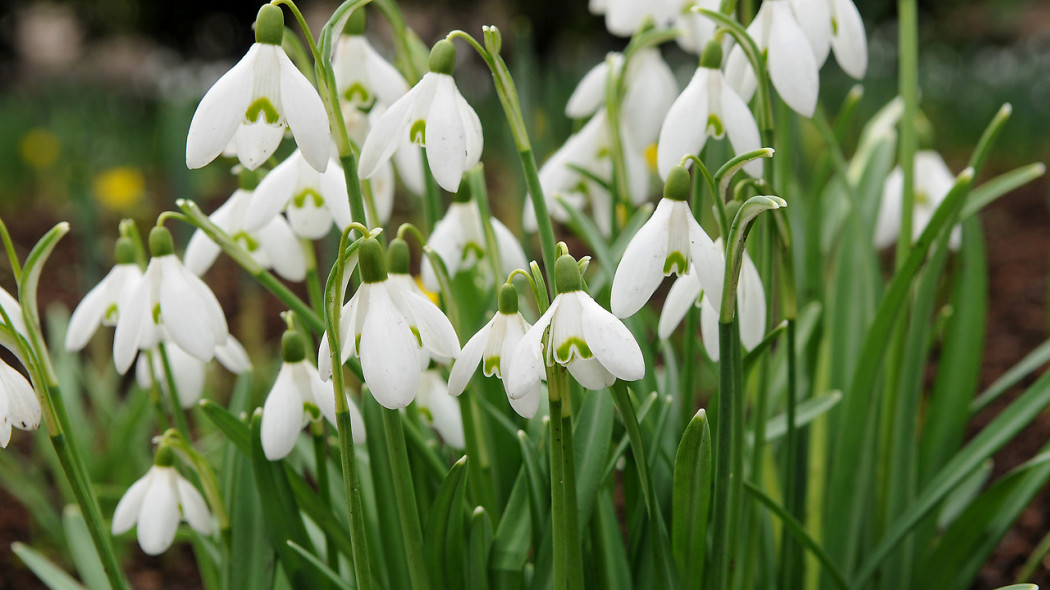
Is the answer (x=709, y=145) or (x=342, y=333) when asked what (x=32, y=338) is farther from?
(x=709, y=145)

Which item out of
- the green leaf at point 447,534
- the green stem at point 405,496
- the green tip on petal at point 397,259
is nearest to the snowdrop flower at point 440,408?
the green leaf at point 447,534

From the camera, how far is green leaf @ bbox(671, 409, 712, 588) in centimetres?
99

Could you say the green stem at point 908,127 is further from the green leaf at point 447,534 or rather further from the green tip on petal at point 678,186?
the green leaf at point 447,534

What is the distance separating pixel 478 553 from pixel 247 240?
0.52 meters

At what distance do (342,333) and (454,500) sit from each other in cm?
29

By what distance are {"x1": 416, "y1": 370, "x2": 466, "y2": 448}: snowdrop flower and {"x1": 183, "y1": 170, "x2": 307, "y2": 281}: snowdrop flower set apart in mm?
236

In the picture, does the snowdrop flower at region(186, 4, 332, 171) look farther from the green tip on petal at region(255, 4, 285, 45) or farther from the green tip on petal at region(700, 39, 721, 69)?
the green tip on petal at region(700, 39, 721, 69)

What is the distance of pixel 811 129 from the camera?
4258 millimetres

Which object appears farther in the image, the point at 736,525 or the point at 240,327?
the point at 240,327

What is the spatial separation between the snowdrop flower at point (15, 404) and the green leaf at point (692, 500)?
68 centimetres

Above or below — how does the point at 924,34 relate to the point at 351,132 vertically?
above

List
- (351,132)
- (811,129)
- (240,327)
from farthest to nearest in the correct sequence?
(811,129) < (240,327) < (351,132)

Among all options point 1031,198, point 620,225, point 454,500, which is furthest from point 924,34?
point 454,500

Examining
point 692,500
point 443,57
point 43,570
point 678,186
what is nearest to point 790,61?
point 678,186
